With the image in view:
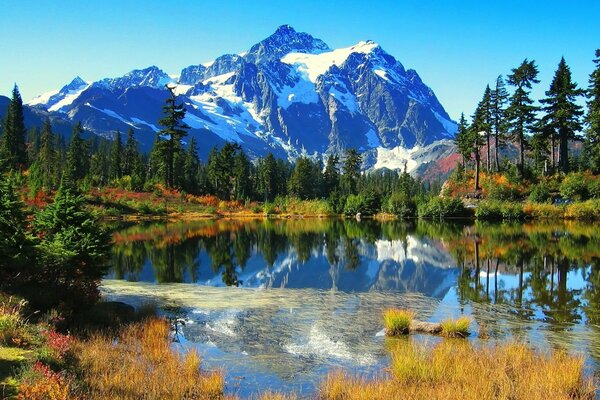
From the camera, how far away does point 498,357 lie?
40.8 ft

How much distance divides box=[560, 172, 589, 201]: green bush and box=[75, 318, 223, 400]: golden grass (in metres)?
74.1

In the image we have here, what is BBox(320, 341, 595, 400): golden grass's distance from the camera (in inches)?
392

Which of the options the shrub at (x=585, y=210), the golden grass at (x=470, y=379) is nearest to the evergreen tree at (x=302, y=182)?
the shrub at (x=585, y=210)

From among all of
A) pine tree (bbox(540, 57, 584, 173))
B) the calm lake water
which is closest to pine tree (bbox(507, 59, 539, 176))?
pine tree (bbox(540, 57, 584, 173))

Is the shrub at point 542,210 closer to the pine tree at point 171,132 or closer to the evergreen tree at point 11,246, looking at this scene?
the pine tree at point 171,132

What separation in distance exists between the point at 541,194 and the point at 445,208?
1535cm

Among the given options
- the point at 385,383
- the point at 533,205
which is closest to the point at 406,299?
the point at 385,383

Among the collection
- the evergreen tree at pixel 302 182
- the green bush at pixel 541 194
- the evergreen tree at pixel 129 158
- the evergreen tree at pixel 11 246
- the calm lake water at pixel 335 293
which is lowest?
the calm lake water at pixel 335 293

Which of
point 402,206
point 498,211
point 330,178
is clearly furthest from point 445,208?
point 330,178

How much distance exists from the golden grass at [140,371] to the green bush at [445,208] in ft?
253

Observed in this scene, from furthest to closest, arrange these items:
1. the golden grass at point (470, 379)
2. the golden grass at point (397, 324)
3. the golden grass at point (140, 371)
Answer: the golden grass at point (397, 324) → the golden grass at point (470, 379) → the golden grass at point (140, 371)

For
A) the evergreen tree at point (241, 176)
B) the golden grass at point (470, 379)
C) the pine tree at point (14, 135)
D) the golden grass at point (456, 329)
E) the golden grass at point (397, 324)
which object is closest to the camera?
the golden grass at point (470, 379)

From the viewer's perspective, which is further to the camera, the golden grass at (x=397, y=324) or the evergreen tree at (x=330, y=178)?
the evergreen tree at (x=330, y=178)

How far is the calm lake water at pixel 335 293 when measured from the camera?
14.0 metres
